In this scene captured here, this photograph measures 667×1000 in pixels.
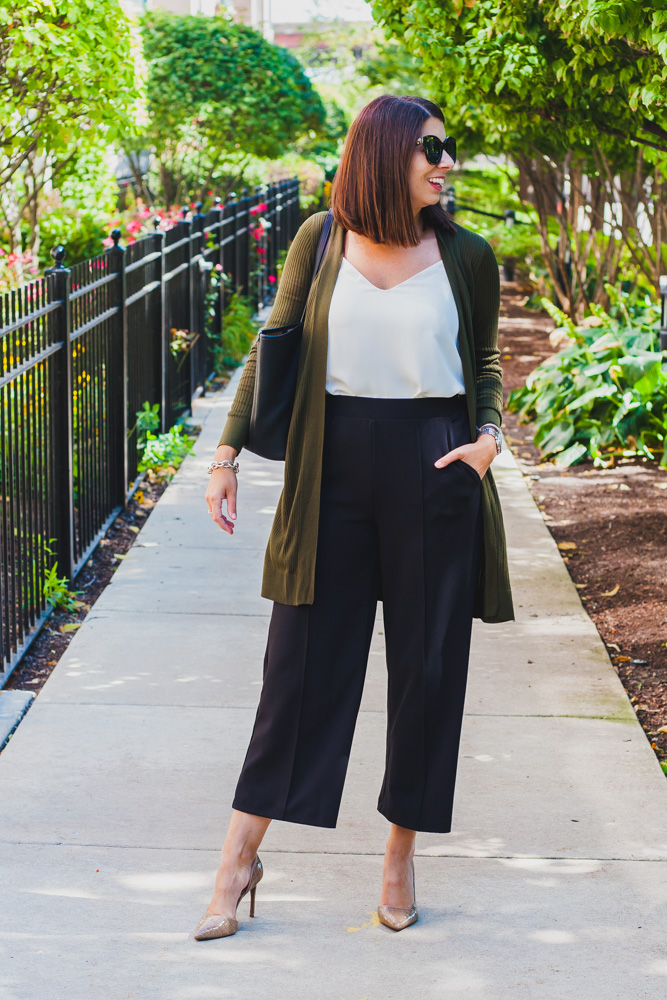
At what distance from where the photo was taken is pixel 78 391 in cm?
572

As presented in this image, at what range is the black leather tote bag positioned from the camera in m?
2.80

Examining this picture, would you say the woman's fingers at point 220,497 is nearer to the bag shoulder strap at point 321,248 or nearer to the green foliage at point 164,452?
the bag shoulder strap at point 321,248

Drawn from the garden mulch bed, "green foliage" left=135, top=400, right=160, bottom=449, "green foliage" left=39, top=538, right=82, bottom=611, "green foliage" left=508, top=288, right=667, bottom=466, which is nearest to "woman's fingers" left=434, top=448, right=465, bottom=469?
the garden mulch bed

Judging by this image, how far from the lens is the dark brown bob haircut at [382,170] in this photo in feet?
8.91

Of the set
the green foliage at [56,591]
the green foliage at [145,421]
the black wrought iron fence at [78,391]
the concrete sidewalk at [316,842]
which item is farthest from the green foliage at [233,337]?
the concrete sidewalk at [316,842]

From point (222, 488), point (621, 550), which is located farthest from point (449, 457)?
point (621, 550)

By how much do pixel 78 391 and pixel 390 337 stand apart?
3237 millimetres

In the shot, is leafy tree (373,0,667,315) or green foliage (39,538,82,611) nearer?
leafy tree (373,0,667,315)

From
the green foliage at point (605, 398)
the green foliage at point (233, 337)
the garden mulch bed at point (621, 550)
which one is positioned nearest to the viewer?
the garden mulch bed at point (621, 550)

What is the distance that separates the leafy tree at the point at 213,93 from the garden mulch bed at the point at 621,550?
9.01 metres

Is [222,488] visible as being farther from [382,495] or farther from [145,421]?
[145,421]

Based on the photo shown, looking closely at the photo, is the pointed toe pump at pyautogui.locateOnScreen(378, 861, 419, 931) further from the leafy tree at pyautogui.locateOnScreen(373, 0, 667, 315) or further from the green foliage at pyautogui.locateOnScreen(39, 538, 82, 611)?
the leafy tree at pyautogui.locateOnScreen(373, 0, 667, 315)

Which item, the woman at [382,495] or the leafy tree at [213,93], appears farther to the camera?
the leafy tree at [213,93]

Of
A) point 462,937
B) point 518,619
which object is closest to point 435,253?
point 462,937
